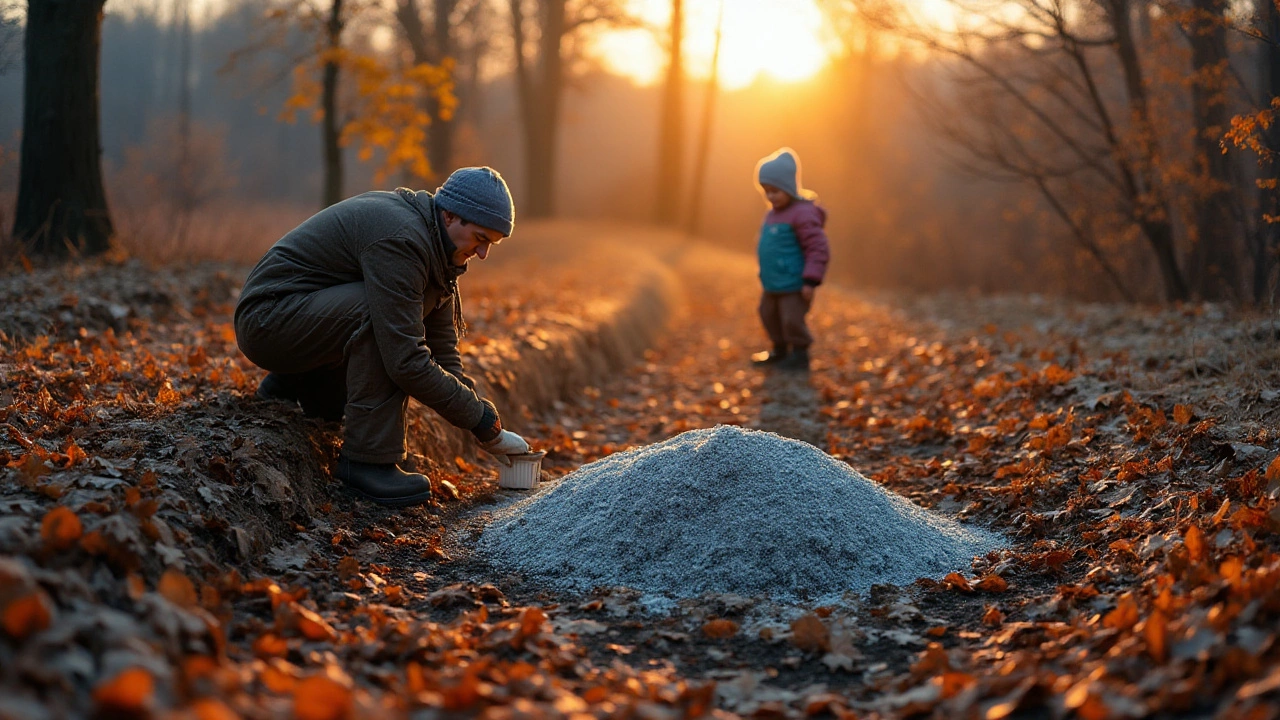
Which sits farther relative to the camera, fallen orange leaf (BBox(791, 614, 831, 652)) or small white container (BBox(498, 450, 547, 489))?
small white container (BBox(498, 450, 547, 489))

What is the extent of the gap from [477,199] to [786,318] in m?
4.71

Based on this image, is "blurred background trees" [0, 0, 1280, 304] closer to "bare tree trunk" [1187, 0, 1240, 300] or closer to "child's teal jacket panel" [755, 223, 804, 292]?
"bare tree trunk" [1187, 0, 1240, 300]

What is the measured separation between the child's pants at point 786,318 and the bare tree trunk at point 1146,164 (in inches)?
163

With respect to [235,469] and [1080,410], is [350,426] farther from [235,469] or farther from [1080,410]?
[1080,410]

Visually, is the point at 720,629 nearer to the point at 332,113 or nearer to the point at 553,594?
the point at 553,594

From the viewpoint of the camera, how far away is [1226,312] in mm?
7621

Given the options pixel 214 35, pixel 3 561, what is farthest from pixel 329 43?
pixel 214 35

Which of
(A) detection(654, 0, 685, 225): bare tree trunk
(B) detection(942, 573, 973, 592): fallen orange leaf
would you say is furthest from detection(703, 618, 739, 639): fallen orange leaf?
(A) detection(654, 0, 685, 225): bare tree trunk

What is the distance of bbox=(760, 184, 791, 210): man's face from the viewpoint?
7703 mm

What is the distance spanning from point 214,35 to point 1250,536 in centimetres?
6587

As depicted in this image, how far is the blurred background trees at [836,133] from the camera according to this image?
8.86 metres

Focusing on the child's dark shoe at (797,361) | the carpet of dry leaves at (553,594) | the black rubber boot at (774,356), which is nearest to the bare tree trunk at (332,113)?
the black rubber boot at (774,356)

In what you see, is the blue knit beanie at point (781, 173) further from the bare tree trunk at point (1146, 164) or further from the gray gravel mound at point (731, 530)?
the bare tree trunk at point (1146, 164)

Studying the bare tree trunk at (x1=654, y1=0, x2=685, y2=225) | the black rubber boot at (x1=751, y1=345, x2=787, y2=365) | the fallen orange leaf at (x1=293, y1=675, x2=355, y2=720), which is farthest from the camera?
the bare tree trunk at (x1=654, y1=0, x2=685, y2=225)
